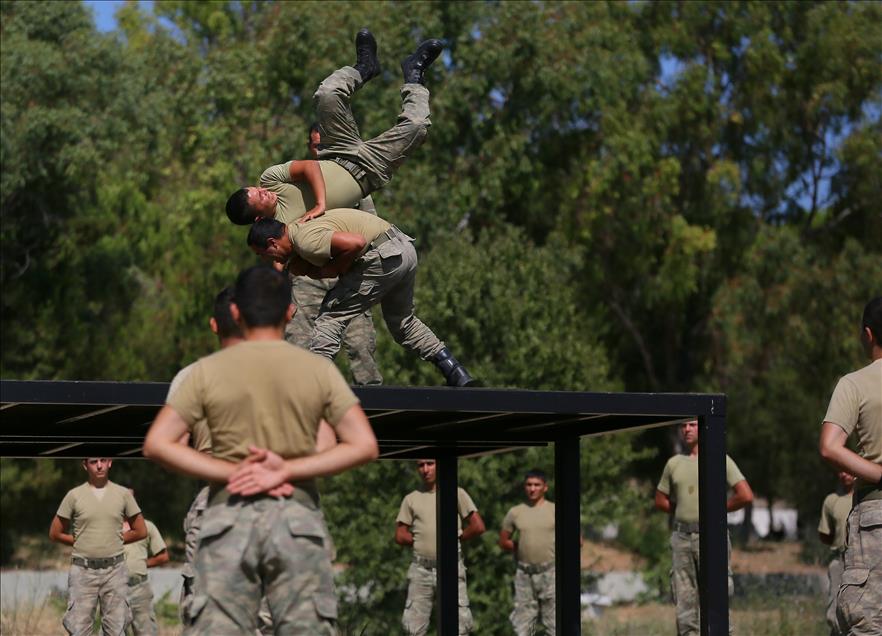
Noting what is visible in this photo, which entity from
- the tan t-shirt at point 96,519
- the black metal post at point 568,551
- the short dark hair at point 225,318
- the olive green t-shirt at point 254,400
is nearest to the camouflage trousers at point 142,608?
the tan t-shirt at point 96,519

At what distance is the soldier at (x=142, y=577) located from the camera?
1466cm

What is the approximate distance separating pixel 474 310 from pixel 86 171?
9.98 m

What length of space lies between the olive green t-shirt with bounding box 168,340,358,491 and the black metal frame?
2.13 meters

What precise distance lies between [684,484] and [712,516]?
15.4 feet

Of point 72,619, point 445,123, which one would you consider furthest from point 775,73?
point 72,619

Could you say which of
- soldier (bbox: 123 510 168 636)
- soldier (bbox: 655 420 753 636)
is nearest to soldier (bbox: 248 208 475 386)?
soldier (bbox: 655 420 753 636)

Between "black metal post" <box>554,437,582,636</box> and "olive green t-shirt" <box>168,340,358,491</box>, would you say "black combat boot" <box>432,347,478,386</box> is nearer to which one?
"black metal post" <box>554,437,582,636</box>

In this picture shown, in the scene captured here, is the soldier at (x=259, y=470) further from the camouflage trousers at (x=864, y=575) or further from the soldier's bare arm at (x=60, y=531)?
the soldier's bare arm at (x=60, y=531)

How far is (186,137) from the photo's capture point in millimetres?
33688

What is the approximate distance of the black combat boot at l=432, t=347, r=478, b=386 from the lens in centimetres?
935

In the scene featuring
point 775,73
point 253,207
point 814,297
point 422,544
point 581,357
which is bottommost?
point 422,544

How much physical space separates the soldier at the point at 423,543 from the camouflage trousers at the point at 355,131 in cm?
547

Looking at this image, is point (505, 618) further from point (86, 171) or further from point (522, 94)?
point (522, 94)

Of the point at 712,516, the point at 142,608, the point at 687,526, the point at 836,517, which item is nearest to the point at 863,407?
the point at 712,516
